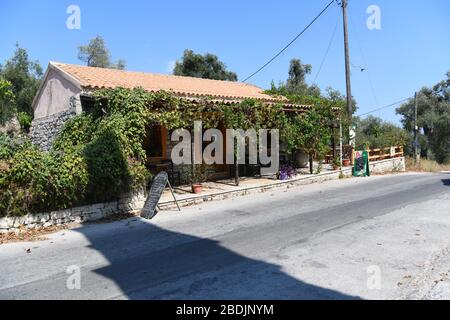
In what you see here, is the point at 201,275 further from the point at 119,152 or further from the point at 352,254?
the point at 119,152

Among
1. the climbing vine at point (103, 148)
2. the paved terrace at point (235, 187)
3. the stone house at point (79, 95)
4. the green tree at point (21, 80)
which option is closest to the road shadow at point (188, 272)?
the climbing vine at point (103, 148)

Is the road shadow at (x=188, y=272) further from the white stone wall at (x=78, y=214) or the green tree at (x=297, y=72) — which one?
the green tree at (x=297, y=72)

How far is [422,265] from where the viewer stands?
18.7ft

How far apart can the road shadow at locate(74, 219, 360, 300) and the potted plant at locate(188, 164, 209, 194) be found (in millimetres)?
4541

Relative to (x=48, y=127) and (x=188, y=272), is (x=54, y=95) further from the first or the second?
(x=188, y=272)

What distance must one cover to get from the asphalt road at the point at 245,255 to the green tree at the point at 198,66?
26.9 m

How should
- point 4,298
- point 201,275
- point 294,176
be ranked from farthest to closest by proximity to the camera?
point 294,176, point 201,275, point 4,298

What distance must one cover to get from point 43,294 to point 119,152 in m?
5.23

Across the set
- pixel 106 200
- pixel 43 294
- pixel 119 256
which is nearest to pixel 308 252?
pixel 119 256

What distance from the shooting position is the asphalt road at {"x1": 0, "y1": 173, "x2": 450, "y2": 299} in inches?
191

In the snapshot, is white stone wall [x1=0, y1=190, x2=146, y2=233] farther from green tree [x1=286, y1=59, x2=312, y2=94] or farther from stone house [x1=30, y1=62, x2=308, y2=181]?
green tree [x1=286, y1=59, x2=312, y2=94]

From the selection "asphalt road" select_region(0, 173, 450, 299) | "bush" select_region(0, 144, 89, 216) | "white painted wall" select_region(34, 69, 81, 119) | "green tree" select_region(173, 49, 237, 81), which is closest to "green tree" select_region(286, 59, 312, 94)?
"green tree" select_region(173, 49, 237, 81)

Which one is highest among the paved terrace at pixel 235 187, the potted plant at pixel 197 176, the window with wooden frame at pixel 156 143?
the window with wooden frame at pixel 156 143

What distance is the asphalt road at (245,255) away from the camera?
4.86 m
